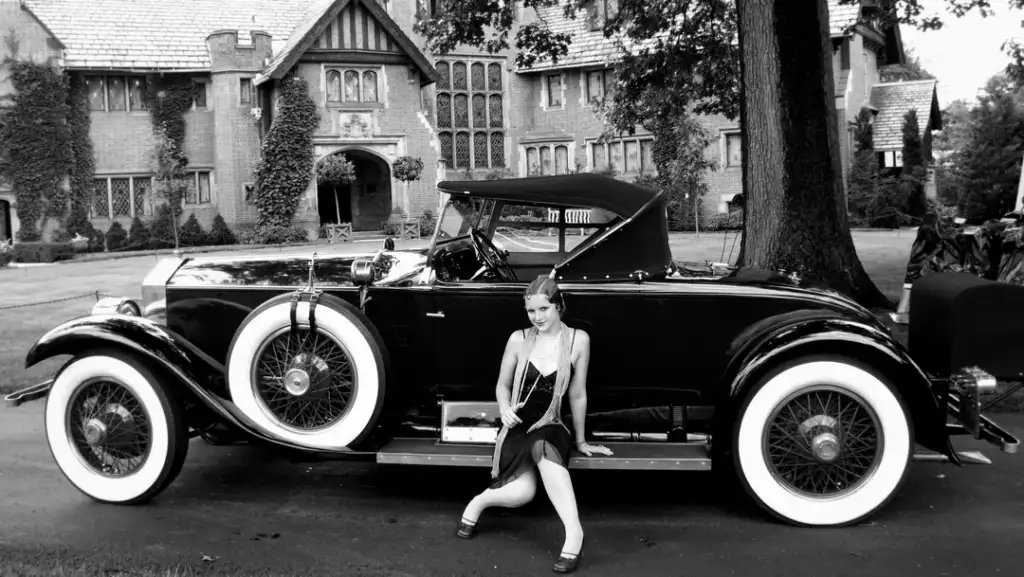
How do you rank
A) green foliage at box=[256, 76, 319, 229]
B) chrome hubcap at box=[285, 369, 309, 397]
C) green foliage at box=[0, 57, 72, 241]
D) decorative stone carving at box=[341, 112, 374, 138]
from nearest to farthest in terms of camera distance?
chrome hubcap at box=[285, 369, 309, 397] → green foliage at box=[0, 57, 72, 241] → green foliage at box=[256, 76, 319, 229] → decorative stone carving at box=[341, 112, 374, 138]

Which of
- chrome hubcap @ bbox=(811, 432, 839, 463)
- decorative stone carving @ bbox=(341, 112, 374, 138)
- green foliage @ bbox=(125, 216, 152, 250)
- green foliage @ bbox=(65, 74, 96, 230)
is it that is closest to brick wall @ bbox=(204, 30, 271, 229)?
green foliage @ bbox=(125, 216, 152, 250)

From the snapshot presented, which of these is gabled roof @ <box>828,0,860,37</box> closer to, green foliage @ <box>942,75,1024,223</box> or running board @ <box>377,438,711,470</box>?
green foliage @ <box>942,75,1024,223</box>

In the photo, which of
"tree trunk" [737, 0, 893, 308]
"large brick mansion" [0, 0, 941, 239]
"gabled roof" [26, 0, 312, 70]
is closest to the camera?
"tree trunk" [737, 0, 893, 308]

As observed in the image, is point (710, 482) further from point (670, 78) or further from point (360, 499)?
point (670, 78)

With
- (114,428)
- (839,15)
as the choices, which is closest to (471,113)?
(839,15)

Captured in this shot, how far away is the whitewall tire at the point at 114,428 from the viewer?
16.0 ft

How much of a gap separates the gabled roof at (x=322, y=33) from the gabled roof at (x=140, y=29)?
7.81ft

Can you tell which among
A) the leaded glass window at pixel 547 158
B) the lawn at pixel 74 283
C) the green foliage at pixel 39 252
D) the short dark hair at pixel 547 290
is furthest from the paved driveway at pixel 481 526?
Answer: the leaded glass window at pixel 547 158

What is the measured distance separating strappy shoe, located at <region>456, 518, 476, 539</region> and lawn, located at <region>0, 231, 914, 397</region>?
4349 millimetres

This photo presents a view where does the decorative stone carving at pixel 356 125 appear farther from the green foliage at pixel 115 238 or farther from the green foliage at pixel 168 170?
the green foliage at pixel 115 238

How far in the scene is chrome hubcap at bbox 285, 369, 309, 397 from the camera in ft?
15.8

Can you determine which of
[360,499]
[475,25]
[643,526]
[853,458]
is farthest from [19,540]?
[475,25]

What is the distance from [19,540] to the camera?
440 centimetres

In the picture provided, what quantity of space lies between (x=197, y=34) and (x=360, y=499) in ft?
103
